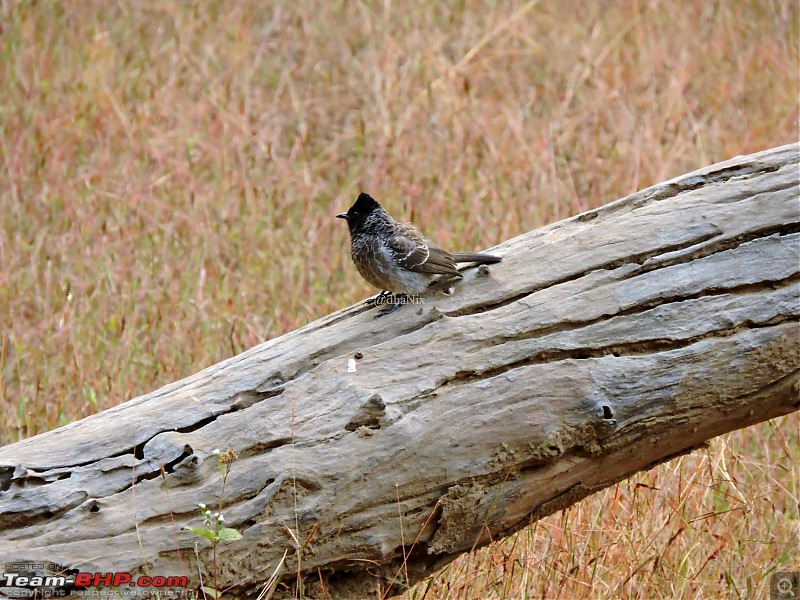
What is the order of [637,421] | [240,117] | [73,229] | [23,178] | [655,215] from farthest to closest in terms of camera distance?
[240,117] → [23,178] → [73,229] → [655,215] → [637,421]

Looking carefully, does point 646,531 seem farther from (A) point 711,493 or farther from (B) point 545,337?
(B) point 545,337

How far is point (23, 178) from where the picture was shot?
6.67 metres

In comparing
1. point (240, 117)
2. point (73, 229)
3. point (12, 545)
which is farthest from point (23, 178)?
point (12, 545)

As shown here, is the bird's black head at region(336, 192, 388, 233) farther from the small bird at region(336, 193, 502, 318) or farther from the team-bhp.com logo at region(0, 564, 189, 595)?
the team-bhp.com logo at region(0, 564, 189, 595)

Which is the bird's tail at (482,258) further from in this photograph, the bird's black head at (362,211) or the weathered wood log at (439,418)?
the bird's black head at (362,211)

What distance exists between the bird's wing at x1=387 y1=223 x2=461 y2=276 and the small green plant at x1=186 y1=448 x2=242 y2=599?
1.04 m

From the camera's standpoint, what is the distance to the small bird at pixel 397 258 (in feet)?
11.5

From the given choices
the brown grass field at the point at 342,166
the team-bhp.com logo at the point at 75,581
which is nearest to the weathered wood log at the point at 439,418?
the team-bhp.com logo at the point at 75,581

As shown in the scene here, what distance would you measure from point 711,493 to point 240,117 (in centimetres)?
466

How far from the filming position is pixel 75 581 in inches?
112

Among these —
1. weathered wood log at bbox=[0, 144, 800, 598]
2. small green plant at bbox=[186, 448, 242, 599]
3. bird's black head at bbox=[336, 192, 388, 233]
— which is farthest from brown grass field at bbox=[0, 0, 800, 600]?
bird's black head at bbox=[336, 192, 388, 233]

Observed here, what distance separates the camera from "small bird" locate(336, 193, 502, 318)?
3.52m

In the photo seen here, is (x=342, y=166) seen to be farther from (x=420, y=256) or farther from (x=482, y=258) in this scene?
(x=482, y=258)

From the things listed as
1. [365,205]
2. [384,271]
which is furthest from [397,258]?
[365,205]
